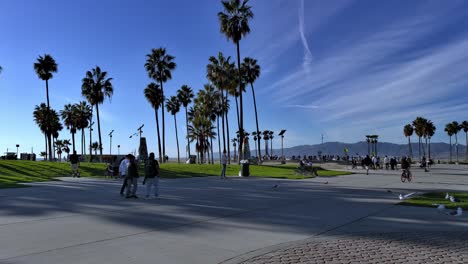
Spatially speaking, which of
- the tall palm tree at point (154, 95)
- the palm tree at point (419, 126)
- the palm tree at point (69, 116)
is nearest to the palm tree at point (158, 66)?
the tall palm tree at point (154, 95)

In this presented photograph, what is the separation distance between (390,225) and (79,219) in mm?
7152

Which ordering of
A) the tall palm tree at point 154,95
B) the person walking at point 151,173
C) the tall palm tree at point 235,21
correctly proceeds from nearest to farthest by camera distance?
the person walking at point 151,173 → the tall palm tree at point 235,21 → the tall palm tree at point 154,95

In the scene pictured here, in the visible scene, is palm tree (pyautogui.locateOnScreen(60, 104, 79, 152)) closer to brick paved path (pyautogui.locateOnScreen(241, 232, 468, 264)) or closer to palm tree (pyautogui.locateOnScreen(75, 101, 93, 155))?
palm tree (pyautogui.locateOnScreen(75, 101, 93, 155))

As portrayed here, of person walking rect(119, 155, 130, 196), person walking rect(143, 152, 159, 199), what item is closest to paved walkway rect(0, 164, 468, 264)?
person walking rect(143, 152, 159, 199)

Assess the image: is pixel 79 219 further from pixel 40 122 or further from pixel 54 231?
pixel 40 122

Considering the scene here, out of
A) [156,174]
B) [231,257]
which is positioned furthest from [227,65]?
[231,257]

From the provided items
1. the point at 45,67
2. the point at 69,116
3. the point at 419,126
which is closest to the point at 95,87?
the point at 45,67

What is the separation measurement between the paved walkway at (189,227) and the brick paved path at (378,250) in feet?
0.24

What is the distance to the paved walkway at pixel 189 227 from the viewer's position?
250 inches

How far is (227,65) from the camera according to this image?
55719mm

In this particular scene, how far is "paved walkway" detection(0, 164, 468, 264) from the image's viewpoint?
6352mm

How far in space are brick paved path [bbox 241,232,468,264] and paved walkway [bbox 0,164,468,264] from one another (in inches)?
2.9

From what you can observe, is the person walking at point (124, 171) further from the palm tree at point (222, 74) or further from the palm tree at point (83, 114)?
the palm tree at point (83, 114)

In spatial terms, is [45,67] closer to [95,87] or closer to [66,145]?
[95,87]
